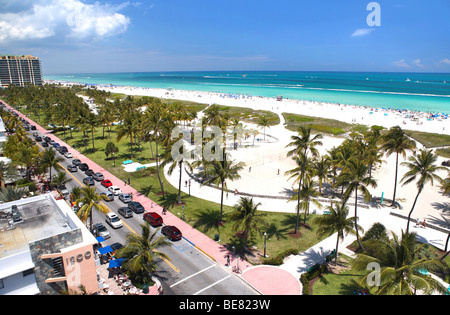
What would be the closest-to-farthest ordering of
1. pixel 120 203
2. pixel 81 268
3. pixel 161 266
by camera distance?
pixel 81 268
pixel 161 266
pixel 120 203

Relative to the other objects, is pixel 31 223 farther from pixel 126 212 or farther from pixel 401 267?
pixel 401 267

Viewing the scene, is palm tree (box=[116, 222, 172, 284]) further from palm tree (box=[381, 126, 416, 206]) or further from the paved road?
palm tree (box=[381, 126, 416, 206])

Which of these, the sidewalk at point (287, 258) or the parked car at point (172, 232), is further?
the parked car at point (172, 232)

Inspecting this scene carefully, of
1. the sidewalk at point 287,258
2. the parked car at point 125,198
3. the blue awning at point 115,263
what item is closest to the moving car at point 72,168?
the sidewalk at point 287,258

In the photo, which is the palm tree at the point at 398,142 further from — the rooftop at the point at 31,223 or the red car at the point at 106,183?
the red car at the point at 106,183

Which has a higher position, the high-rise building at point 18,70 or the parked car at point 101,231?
the high-rise building at point 18,70
